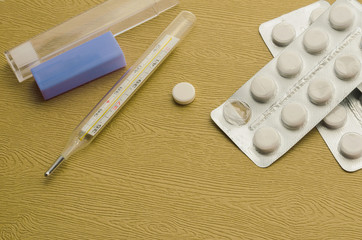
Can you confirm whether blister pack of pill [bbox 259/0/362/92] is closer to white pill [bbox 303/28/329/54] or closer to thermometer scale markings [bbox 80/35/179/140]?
white pill [bbox 303/28/329/54]

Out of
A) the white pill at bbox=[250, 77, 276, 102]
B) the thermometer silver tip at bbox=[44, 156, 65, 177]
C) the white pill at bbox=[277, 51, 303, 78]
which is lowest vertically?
the thermometer silver tip at bbox=[44, 156, 65, 177]

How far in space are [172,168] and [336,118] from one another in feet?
1.01

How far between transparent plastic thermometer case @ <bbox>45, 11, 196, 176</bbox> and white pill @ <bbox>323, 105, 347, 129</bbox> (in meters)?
0.32

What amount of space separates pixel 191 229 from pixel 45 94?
1.22 feet

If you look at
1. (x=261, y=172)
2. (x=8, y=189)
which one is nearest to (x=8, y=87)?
(x=8, y=189)

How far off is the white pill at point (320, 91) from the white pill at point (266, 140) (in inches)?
3.6

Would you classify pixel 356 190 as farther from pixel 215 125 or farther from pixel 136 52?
pixel 136 52

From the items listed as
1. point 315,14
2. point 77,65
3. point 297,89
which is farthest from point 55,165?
point 315,14

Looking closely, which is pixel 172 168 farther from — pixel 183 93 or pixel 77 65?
pixel 77 65

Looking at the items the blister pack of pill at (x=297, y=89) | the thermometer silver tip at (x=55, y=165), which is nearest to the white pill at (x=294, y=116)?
the blister pack of pill at (x=297, y=89)

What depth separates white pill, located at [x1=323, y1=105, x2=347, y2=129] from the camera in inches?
29.5

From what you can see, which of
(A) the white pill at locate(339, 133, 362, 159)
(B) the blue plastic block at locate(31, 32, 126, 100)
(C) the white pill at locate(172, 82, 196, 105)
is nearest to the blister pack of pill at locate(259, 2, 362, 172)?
(A) the white pill at locate(339, 133, 362, 159)

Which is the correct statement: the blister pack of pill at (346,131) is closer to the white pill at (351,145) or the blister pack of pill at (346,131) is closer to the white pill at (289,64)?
the white pill at (351,145)

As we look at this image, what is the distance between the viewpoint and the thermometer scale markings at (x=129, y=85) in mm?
778
